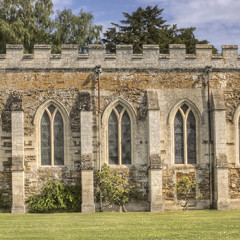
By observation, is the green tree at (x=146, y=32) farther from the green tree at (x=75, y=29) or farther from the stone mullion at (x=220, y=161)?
the stone mullion at (x=220, y=161)

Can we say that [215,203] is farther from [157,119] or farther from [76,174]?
[76,174]

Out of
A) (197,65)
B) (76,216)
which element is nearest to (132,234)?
(76,216)

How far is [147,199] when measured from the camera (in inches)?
790

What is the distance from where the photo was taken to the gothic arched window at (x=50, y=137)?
20219 millimetres

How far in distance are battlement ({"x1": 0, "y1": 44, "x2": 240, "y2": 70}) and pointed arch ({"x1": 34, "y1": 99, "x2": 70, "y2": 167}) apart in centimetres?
201

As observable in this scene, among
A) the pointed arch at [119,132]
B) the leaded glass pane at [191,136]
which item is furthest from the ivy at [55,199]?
the leaded glass pane at [191,136]

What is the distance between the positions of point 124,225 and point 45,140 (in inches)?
276

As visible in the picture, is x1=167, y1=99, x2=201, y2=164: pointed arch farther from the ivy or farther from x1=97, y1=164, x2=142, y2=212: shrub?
the ivy

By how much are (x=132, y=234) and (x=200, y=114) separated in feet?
30.3

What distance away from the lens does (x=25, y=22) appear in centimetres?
3341

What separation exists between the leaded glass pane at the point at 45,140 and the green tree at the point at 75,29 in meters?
16.7

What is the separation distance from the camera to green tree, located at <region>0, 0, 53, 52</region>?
105ft

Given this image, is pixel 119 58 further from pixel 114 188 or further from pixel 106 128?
pixel 114 188

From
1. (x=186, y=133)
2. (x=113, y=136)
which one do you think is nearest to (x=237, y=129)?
(x=186, y=133)
